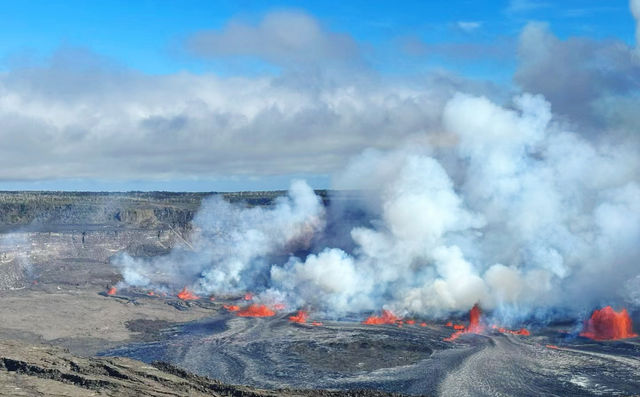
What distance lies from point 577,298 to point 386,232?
2202 centimetres

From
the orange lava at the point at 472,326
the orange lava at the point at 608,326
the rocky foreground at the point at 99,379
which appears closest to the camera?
the rocky foreground at the point at 99,379

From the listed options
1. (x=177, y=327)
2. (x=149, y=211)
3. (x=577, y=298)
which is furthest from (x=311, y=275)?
(x=149, y=211)

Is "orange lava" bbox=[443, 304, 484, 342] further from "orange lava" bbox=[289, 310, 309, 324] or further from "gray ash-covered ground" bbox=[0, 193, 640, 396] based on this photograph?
"orange lava" bbox=[289, 310, 309, 324]

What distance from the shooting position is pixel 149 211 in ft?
471

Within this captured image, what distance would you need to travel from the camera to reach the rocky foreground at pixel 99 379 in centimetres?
3581

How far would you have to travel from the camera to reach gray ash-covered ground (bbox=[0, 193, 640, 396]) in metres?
40.9

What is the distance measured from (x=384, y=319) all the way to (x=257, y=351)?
19.4 m

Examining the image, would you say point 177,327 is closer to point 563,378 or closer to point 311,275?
point 311,275

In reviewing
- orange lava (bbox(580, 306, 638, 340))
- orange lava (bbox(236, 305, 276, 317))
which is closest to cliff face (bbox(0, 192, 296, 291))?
orange lava (bbox(236, 305, 276, 317))

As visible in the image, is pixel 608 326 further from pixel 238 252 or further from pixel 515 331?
pixel 238 252

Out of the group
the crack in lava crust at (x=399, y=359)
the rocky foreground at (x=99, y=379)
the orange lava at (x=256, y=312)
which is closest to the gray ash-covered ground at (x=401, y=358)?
the crack in lava crust at (x=399, y=359)

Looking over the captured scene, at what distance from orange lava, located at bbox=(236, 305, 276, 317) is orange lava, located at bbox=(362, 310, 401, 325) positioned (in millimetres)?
12017

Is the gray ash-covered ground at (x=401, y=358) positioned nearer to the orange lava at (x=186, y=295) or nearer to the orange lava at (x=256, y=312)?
the orange lava at (x=256, y=312)

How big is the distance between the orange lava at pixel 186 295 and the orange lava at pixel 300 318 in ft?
68.2
